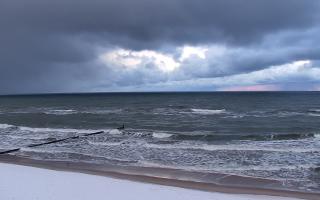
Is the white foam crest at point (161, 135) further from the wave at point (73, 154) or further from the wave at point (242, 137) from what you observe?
the wave at point (73, 154)

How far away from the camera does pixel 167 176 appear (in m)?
14.7

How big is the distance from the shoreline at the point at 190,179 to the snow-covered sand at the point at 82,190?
1009 mm

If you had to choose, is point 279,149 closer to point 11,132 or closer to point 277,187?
point 277,187

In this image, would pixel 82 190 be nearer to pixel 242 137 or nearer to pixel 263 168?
pixel 263 168

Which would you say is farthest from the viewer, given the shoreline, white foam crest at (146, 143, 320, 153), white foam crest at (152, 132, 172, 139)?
white foam crest at (152, 132, 172, 139)

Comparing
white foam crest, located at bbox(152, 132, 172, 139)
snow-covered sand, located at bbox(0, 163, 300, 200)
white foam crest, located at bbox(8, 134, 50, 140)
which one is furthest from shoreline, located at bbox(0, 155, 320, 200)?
white foam crest, located at bbox(152, 132, 172, 139)

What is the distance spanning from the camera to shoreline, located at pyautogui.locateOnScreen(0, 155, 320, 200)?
12312 mm

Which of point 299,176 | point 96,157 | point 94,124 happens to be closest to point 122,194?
point 299,176


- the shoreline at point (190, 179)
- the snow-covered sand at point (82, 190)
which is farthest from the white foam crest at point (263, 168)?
the snow-covered sand at point (82, 190)

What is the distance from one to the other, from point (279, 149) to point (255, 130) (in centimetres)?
997

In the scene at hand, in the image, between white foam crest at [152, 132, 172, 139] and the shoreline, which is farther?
white foam crest at [152, 132, 172, 139]

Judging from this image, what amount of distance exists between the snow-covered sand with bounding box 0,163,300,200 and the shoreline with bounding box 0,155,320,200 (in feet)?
3.31

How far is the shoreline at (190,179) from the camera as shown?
12.3 m

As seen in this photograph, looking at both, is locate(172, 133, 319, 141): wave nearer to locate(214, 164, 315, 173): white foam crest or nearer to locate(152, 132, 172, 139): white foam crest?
locate(152, 132, 172, 139): white foam crest
